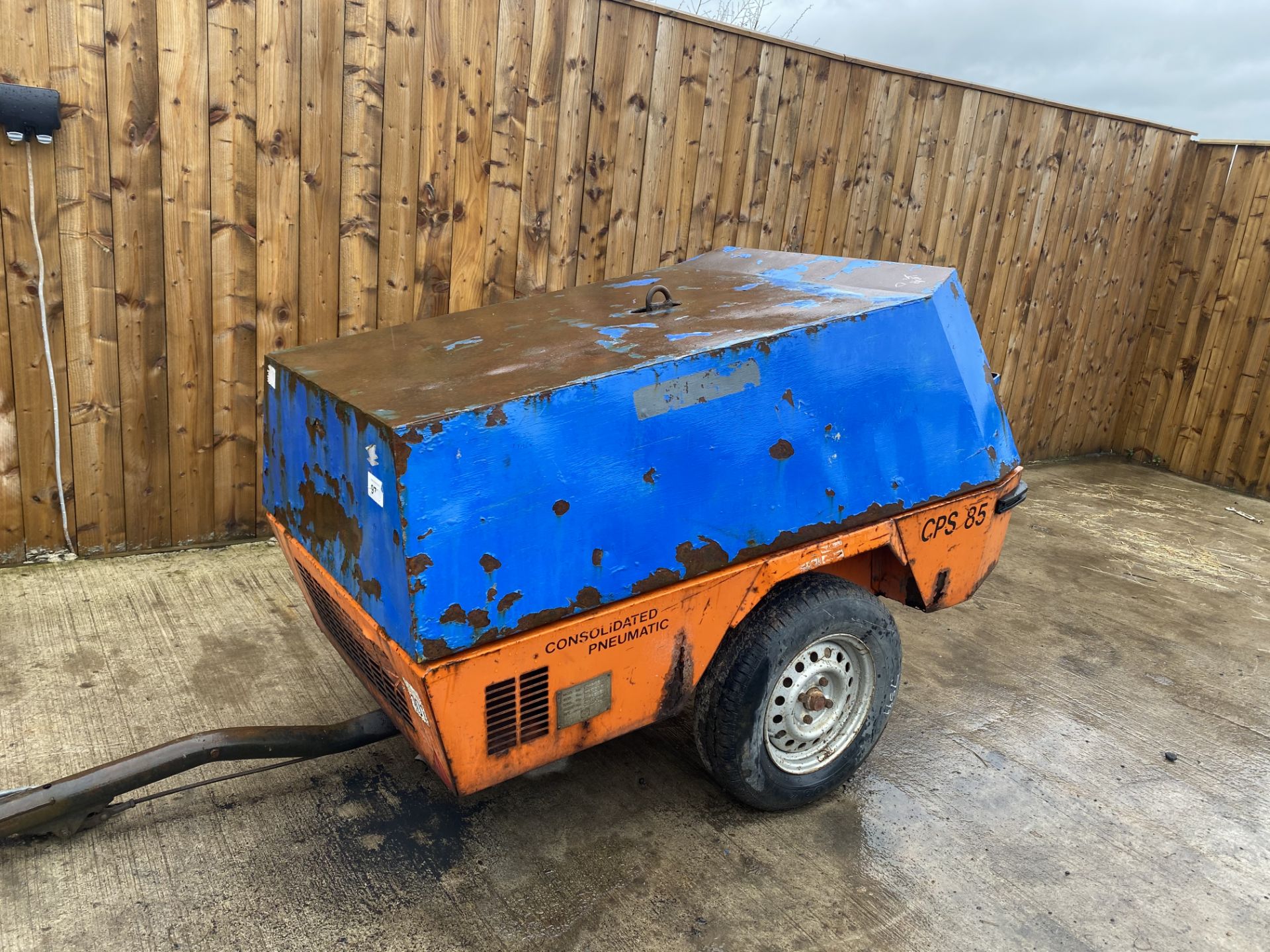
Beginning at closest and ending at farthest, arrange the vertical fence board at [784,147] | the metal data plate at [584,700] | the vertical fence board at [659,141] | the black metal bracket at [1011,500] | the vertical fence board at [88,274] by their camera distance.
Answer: the metal data plate at [584,700], the black metal bracket at [1011,500], the vertical fence board at [88,274], the vertical fence board at [659,141], the vertical fence board at [784,147]

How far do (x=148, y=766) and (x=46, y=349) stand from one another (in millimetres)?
2185

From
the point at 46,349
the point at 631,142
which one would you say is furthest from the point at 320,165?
the point at 631,142

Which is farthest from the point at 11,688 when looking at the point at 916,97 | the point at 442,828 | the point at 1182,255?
the point at 1182,255

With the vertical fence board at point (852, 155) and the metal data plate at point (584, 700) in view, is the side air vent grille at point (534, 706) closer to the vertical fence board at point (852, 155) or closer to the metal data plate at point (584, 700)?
the metal data plate at point (584, 700)

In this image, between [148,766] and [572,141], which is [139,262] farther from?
[148,766]

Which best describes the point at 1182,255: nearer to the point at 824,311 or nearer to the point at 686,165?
the point at 686,165

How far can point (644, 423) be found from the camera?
7.22 ft

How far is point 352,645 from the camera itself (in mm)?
2553

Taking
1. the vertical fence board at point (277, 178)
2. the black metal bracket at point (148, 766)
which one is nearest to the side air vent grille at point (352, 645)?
the black metal bracket at point (148, 766)

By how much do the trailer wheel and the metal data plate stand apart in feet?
1.23

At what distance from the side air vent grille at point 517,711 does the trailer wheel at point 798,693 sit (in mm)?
558

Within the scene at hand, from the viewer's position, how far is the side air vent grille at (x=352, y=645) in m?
2.33

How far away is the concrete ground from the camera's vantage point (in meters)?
2.33

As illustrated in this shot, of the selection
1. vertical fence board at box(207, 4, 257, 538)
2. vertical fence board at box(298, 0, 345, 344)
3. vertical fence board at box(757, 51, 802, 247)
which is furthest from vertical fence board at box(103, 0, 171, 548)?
vertical fence board at box(757, 51, 802, 247)
